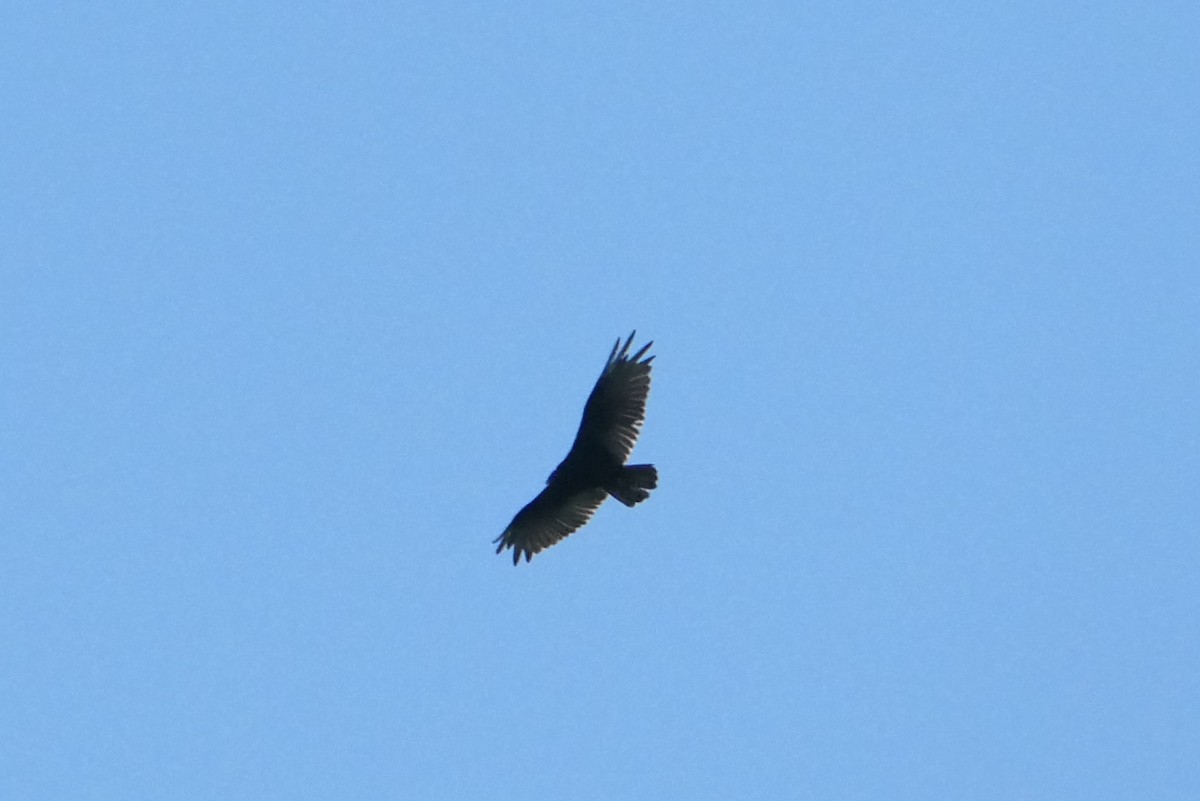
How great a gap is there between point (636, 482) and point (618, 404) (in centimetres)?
97

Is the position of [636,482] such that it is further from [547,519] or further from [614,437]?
[547,519]

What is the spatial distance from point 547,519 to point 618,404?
186 centimetres

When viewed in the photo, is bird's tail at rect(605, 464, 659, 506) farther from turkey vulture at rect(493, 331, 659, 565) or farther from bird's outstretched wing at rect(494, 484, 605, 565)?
bird's outstretched wing at rect(494, 484, 605, 565)

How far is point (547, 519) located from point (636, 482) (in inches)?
65.0

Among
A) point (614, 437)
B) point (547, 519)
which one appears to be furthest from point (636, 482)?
point (547, 519)

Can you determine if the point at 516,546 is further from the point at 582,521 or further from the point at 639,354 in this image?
the point at 639,354

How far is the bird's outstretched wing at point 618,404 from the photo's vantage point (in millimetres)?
19375

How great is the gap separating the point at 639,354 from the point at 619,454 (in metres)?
1.20

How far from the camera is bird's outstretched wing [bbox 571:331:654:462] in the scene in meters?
19.4

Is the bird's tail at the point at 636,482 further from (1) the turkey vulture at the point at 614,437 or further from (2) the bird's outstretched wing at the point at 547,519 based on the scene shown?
(2) the bird's outstretched wing at the point at 547,519

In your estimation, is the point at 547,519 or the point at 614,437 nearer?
the point at 614,437

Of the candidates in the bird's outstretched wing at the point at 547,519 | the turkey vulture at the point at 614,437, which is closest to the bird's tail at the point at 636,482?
the turkey vulture at the point at 614,437

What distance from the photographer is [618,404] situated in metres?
19.4

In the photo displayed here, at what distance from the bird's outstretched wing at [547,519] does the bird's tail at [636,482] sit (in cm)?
66
